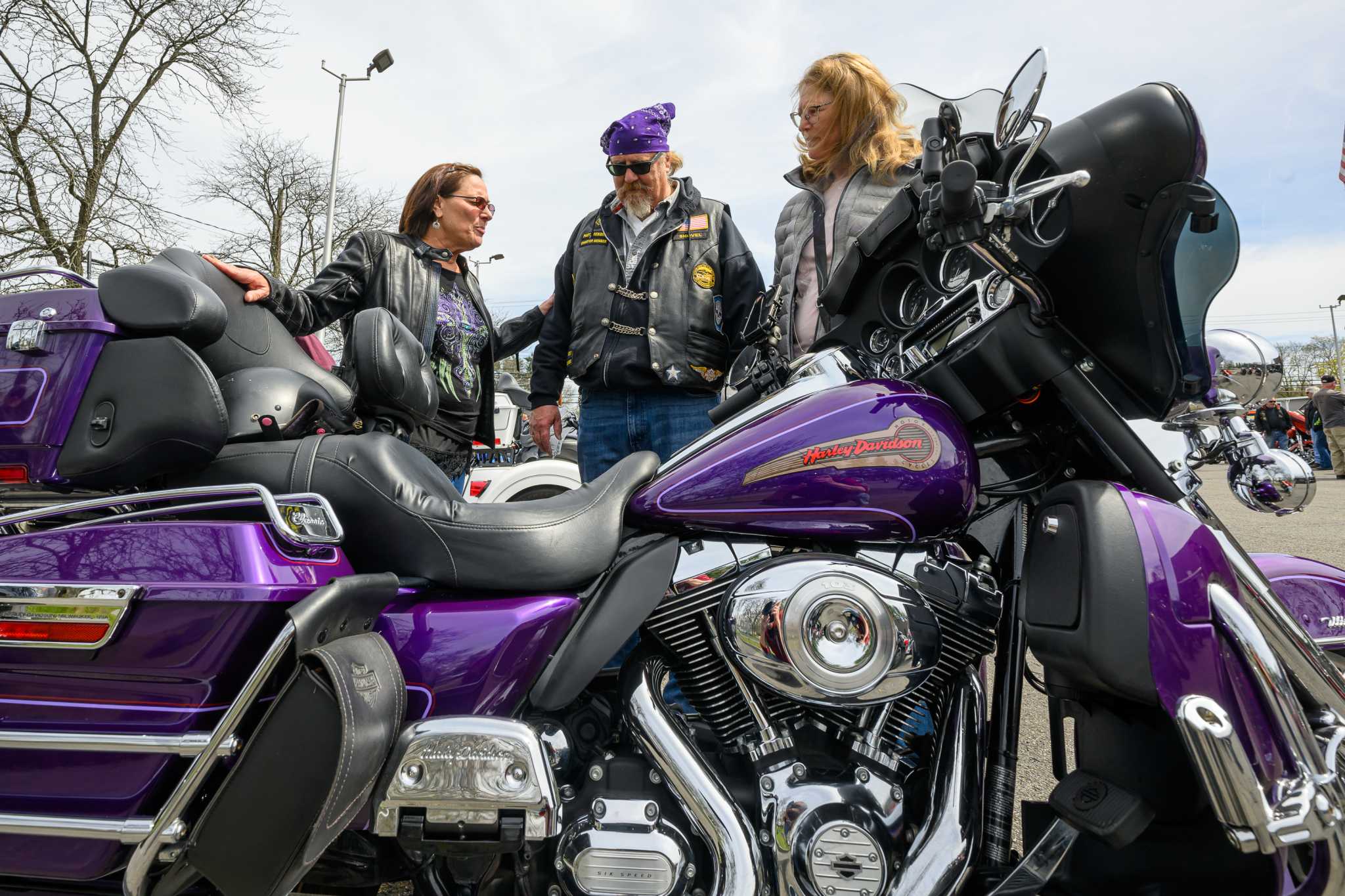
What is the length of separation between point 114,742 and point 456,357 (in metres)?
1.86

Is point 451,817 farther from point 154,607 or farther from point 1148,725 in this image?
point 1148,725

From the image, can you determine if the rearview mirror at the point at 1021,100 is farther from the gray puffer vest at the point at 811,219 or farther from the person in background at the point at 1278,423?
the person in background at the point at 1278,423

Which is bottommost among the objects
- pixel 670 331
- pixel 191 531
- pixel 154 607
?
pixel 154 607

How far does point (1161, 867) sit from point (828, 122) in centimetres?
210

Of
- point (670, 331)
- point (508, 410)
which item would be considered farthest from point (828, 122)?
point (508, 410)

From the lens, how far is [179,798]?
4.14 ft

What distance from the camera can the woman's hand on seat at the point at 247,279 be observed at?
81.1 inches

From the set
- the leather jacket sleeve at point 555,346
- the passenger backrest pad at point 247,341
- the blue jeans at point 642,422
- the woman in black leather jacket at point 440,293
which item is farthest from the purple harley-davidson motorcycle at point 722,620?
the leather jacket sleeve at point 555,346

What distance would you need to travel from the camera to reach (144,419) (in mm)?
1361

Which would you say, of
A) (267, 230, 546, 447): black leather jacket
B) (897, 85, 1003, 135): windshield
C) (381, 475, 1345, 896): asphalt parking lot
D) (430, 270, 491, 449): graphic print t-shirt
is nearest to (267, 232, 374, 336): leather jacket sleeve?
(267, 230, 546, 447): black leather jacket

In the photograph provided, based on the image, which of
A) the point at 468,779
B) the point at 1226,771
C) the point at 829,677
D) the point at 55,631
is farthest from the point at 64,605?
the point at 1226,771

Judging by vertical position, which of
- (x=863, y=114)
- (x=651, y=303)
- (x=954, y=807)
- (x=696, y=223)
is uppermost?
(x=863, y=114)

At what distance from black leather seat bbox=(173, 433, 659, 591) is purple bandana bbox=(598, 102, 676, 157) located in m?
1.68

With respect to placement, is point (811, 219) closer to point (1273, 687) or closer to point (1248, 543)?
point (1273, 687)
